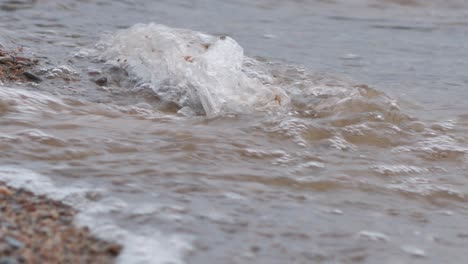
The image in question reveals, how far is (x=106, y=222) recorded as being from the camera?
280 cm

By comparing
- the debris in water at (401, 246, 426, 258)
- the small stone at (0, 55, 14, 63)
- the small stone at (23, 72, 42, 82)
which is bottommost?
the debris in water at (401, 246, 426, 258)

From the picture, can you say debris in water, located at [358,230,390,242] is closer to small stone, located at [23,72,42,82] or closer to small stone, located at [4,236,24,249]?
small stone, located at [4,236,24,249]

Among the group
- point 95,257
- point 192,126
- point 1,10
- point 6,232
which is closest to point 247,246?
point 95,257

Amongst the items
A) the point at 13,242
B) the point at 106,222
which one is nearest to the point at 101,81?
the point at 106,222

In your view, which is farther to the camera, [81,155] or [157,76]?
[157,76]

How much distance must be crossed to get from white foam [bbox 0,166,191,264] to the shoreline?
0.04m

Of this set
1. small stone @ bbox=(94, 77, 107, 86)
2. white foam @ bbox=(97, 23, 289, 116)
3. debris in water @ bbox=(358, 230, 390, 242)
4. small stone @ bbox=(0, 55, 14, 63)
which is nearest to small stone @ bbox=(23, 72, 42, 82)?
small stone @ bbox=(0, 55, 14, 63)

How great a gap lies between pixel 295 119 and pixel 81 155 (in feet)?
4.22

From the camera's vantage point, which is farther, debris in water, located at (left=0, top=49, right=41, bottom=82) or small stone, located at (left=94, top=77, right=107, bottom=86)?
small stone, located at (left=94, top=77, right=107, bottom=86)

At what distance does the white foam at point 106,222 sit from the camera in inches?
103

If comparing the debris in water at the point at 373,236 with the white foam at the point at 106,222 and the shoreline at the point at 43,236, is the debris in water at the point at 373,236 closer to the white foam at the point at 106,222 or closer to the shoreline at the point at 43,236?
the white foam at the point at 106,222

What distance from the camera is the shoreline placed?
2467mm

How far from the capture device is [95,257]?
2.54 meters

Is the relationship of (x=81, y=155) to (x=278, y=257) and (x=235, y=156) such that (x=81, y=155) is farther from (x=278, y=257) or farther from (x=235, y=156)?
(x=278, y=257)
